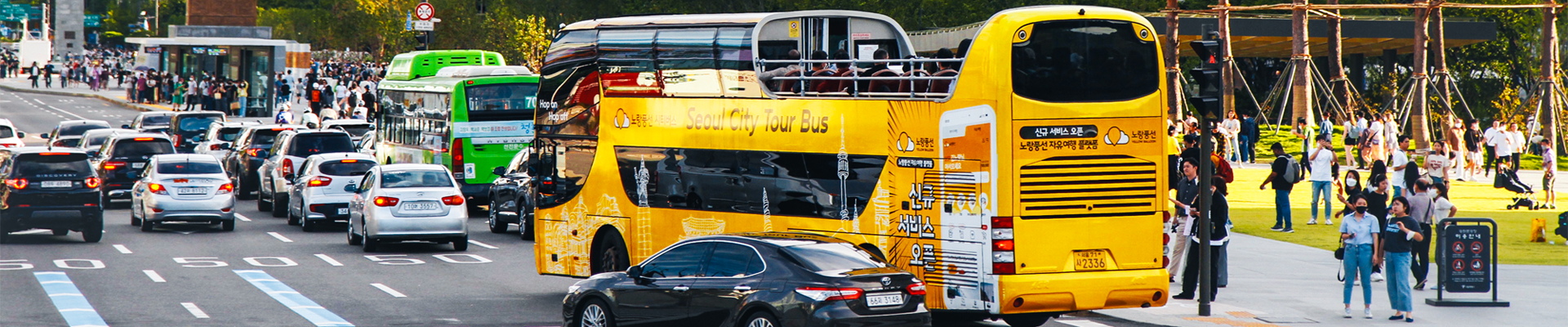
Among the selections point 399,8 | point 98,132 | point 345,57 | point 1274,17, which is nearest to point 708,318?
point 98,132

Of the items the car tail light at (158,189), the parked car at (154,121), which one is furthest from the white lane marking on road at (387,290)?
the parked car at (154,121)

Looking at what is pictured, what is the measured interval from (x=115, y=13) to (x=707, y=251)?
160m

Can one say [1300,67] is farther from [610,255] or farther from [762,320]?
[762,320]

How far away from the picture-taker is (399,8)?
75.2 metres

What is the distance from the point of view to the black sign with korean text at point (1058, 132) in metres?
12.7

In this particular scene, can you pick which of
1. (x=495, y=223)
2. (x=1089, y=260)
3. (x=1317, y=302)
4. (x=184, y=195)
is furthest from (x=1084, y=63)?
(x=184, y=195)

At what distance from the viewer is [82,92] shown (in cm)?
8969

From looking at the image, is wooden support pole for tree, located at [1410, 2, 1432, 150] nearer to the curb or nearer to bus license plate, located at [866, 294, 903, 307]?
bus license plate, located at [866, 294, 903, 307]

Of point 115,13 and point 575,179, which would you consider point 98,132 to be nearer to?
point 575,179

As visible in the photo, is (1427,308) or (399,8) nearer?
(1427,308)

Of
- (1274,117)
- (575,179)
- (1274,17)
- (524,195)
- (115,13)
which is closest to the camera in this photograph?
(575,179)

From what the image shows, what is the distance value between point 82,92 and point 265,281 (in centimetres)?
7851

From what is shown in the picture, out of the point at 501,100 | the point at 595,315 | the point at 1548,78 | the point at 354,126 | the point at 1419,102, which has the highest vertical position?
the point at 1548,78

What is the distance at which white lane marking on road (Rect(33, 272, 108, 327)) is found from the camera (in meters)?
14.9
